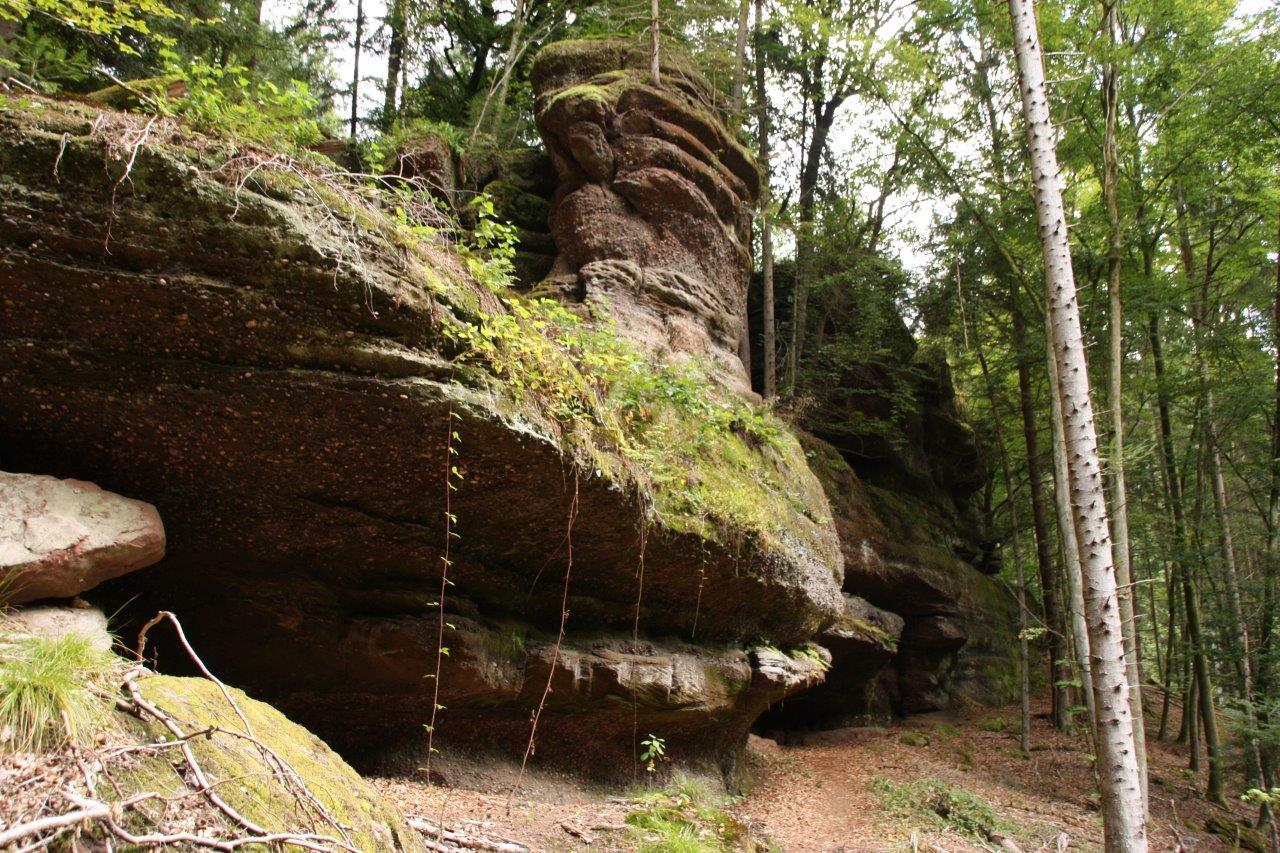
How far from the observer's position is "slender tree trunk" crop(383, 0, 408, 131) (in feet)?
52.6

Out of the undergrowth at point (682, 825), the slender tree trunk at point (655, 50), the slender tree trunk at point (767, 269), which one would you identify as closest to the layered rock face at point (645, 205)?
the slender tree trunk at point (655, 50)

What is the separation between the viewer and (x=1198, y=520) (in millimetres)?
15344

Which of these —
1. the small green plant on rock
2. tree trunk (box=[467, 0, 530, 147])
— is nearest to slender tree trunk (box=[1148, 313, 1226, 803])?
the small green plant on rock

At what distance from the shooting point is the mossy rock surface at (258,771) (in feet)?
8.96

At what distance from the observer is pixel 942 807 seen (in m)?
10.6

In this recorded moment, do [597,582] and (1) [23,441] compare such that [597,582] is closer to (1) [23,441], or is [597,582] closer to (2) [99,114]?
(1) [23,441]

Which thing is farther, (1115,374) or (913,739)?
(913,739)

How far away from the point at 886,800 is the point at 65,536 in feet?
35.8

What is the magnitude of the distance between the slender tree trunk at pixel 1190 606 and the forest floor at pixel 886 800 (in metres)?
0.75

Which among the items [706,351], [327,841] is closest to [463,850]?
[327,841]

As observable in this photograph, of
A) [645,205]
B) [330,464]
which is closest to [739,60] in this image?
[645,205]

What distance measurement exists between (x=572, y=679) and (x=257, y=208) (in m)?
5.14

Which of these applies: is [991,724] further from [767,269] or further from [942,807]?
[767,269]

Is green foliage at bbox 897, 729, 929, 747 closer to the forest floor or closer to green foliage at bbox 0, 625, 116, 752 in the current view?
the forest floor
